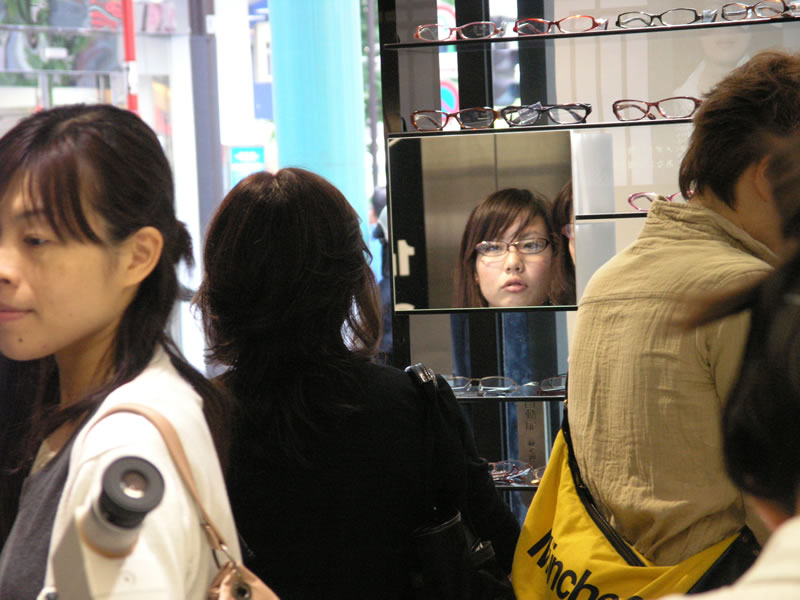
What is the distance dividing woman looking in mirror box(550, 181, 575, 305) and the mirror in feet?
0.08

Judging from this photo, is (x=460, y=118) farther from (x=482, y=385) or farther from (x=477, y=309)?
(x=482, y=385)

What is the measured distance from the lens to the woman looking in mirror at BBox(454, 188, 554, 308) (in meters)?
2.93

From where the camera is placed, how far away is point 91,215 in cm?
120

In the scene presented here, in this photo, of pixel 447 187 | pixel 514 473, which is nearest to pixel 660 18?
pixel 447 187

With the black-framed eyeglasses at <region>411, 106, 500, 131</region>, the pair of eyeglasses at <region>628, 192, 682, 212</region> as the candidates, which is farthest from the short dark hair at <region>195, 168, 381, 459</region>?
the pair of eyeglasses at <region>628, 192, 682, 212</region>

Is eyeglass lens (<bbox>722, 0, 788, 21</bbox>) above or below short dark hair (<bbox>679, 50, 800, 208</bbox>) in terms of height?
above

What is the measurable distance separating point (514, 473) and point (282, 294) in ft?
5.00

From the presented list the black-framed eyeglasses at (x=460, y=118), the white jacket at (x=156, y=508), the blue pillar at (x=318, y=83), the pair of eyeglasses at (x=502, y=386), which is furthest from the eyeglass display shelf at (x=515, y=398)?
the blue pillar at (x=318, y=83)

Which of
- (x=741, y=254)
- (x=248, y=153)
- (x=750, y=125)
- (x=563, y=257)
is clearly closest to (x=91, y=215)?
(x=741, y=254)

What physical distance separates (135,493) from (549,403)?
2270mm

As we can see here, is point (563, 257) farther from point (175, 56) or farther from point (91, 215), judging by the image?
point (175, 56)

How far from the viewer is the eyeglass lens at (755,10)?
9.09ft

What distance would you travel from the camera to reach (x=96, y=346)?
1275 millimetres

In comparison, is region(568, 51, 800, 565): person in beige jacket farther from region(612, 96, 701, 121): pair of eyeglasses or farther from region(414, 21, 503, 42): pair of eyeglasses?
region(414, 21, 503, 42): pair of eyeglasses
